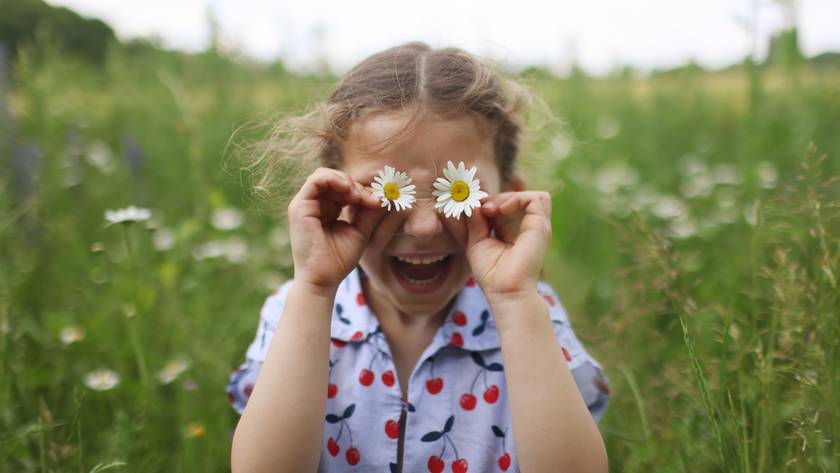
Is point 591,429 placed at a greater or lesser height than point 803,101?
lesser

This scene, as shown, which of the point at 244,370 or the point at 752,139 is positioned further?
Answer: the point at 752,139

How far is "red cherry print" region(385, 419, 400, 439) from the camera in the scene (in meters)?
1.38

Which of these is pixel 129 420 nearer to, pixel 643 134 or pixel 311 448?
pixel 311 448

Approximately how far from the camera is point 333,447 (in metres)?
1.39

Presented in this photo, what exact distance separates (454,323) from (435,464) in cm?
29

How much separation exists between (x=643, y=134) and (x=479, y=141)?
292cm

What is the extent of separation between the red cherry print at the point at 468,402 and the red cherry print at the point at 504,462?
114 mm

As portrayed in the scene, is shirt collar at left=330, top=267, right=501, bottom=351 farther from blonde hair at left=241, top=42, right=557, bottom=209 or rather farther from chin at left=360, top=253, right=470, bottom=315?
blonde hair at left=241, top=42, right=557, bottom=209

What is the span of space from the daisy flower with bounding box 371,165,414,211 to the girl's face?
2 centimetres

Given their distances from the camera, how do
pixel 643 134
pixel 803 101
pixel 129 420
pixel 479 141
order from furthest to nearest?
pixel 643 134 < pixel 803 101 < pixel 129 420 < pixel 479 141

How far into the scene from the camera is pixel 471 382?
1.42m

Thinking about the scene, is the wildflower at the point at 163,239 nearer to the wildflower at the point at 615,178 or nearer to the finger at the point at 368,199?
the finger at the point at 368,199

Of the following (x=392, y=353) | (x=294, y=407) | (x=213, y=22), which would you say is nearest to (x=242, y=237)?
(x=213, y=22)

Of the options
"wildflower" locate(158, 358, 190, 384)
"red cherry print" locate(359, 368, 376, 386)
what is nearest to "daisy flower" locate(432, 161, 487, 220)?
"red cherry print" locate(359, 368, 376, 386)
